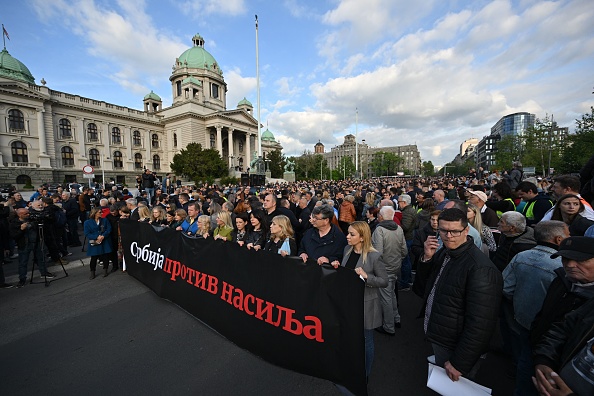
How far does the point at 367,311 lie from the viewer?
8.76 ft

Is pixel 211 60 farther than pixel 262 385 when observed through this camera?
Yes

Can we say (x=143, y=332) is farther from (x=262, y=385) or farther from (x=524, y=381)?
(x=524, y=381)

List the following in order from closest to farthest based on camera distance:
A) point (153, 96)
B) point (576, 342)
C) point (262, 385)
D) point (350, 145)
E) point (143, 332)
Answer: point (576, 342), point (262, 385), point (143, 332), point (153, 96), point (350, 145)

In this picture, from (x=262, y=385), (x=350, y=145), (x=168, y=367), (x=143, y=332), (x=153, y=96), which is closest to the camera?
(x=262, y=385)

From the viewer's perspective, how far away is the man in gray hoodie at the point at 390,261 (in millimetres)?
3693

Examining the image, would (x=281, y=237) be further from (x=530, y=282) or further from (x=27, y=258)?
(x=27, y=258)

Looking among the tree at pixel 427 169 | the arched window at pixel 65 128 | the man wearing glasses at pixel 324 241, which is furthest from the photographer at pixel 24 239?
the tree at pixel 427 169

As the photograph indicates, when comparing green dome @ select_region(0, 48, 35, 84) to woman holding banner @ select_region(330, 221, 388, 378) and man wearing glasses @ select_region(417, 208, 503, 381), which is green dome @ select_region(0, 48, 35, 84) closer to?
woman holding banner @ select_region(330, 221, 388, 378)

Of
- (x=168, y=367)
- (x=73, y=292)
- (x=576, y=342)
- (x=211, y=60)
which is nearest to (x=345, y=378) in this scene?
(x=576, y=342)

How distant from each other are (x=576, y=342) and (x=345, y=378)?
1874 mm

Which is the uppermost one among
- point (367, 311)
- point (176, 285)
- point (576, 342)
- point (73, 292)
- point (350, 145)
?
point (350, 145)

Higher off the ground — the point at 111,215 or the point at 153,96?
the point at 153,96

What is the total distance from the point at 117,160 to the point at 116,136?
4.52 metres

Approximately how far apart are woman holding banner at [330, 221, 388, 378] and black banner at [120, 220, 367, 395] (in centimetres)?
27
